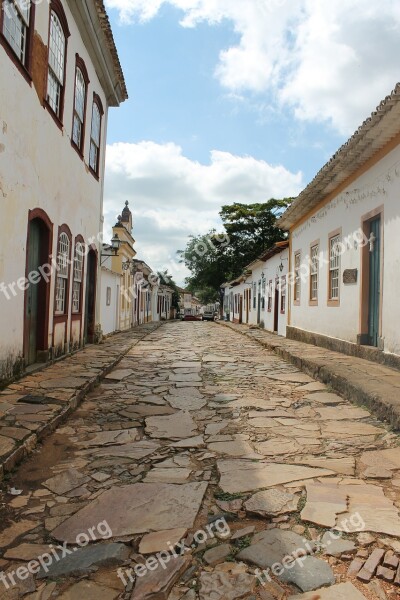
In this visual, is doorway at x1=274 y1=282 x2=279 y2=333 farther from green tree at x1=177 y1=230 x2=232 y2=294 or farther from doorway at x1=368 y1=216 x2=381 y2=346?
green tree at x1=177 y1=230 x2=232 y2=294

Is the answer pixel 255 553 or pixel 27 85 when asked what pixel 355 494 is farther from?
pixel 27 85

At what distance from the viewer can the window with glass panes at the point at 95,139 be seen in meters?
10.8

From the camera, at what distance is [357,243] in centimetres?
908

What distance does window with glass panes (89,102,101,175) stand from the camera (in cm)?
1078

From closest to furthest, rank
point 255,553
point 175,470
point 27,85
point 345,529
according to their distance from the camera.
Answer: point 255,553 < point 345,529 < point 175,470 < point 27,85

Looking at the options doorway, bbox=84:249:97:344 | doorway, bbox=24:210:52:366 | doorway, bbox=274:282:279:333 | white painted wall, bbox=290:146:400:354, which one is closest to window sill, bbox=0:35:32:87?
doorway, bbox=24:210:52:366

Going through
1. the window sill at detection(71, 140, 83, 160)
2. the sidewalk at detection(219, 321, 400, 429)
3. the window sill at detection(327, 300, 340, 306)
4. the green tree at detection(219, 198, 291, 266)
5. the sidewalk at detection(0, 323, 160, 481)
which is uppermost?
the green tree at detection(219, 198, 291, 266)

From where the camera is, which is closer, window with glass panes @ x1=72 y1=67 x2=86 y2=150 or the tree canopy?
window with glass panes @ x1=72 y1=67 x2=86 y2=150

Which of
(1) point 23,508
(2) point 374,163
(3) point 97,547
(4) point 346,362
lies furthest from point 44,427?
(2) point 374,163

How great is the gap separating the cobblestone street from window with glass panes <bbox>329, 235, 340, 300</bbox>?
18.6 ft

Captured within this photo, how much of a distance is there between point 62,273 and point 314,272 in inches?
277

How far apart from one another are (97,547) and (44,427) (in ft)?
6.44

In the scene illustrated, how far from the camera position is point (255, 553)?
7.66 ft

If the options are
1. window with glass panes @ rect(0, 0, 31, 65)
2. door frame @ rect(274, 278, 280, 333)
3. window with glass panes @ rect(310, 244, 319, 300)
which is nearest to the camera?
window with glass panes @ rect(0, 0, 31, 65)
